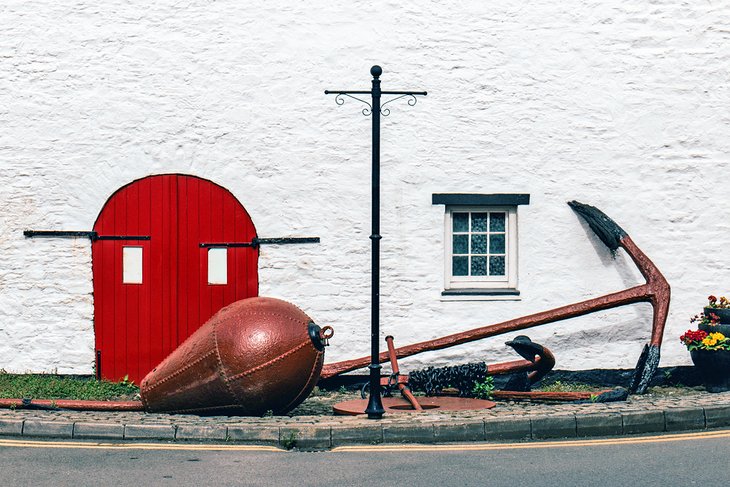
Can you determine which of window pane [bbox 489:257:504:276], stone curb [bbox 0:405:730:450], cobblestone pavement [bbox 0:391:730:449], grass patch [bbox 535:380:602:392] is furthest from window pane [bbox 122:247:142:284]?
grass patch [bbox 535:380:602:392]

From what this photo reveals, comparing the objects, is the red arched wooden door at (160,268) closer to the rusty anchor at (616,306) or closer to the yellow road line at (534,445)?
the rusty anchor at (616,306)

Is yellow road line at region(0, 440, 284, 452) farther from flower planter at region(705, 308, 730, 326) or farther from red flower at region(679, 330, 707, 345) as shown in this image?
flower planter at region(705, 308, 730, 326)

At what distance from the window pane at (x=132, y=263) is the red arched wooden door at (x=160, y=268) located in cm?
1

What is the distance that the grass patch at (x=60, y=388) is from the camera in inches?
452

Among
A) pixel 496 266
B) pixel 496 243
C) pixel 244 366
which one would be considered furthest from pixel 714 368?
pixel 244 366

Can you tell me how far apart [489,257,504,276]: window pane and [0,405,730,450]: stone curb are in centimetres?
312

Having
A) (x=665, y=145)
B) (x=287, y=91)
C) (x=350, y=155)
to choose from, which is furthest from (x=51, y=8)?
(x=665, y=145)

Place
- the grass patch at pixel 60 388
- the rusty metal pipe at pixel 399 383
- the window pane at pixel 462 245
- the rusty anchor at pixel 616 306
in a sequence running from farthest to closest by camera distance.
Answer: the window pane at pixel 462 245
the rusty anchor at pixel 616 306
the grass patch at pixel 60 388
the rusty metal pipe at pixel 399 383

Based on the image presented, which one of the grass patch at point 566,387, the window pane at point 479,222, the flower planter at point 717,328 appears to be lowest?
the grass patch at point 566,387

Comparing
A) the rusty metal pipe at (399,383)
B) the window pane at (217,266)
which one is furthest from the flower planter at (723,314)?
the window pane at (217,266)

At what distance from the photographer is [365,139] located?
41.0 feet

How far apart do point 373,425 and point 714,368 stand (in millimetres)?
4276

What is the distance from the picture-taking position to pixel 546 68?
41.5 feet

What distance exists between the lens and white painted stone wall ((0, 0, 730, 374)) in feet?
40.8
